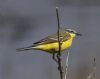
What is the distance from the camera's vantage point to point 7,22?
6766mm

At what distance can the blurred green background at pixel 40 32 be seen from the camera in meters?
5.18

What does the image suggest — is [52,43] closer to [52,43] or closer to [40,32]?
[52,43]

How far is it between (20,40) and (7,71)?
1624mm

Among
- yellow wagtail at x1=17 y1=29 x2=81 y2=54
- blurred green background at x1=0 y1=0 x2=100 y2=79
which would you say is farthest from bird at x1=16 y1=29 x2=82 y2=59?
blurred green background at x1=0 y1=0 x2=100 y2=79

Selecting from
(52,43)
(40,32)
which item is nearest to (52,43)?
(52,43)

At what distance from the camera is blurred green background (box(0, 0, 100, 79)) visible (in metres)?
5.18

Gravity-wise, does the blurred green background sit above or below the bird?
below

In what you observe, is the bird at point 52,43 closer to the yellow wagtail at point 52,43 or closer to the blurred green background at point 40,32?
the yellow wagtail at point 52,43

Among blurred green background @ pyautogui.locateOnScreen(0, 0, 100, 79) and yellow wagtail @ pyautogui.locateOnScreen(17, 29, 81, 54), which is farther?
blurred green background @ pyautogui.locateOnScreen(0, 0, 100, 79)

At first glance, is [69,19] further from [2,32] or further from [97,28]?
[2,32]

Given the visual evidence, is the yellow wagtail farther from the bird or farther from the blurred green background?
the blurred green background

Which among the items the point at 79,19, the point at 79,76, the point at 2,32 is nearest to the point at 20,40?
the point at 2,32

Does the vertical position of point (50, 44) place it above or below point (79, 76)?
above

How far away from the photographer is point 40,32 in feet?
21.7
